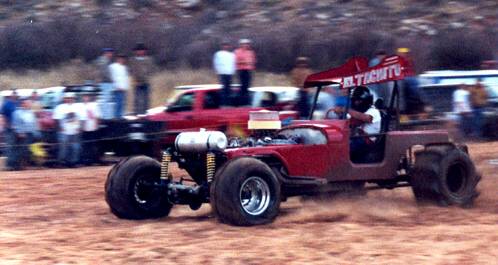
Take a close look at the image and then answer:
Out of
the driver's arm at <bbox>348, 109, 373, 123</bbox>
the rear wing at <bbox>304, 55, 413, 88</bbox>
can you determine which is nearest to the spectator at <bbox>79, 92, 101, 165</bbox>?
the rear wing at <bbox>304, 55, 413, 88</bbox>

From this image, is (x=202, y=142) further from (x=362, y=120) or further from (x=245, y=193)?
(x=362, y=120)

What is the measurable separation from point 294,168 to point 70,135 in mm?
7906

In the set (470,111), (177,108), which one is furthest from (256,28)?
(177,108)

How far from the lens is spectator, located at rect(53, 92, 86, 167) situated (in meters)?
18.3

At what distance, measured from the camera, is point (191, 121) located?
18.4 meters

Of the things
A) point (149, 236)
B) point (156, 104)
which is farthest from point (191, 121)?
point (156, 104)

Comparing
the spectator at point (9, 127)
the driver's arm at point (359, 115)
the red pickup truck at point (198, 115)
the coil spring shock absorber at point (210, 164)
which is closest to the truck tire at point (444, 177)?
the driver's arm at point (359, 115)

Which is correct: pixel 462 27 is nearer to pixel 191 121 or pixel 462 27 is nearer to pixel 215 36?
pixel 215 36

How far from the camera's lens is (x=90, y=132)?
18344mm

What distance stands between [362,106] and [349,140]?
20.9 inches

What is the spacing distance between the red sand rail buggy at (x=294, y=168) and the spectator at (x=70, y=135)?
22.2 feet

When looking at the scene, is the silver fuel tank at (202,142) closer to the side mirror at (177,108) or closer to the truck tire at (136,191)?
the truck tire at (136,191)

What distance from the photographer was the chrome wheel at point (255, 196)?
10.5m

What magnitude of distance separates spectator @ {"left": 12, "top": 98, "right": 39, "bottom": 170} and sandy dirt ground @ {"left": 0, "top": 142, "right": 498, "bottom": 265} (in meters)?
4.70
